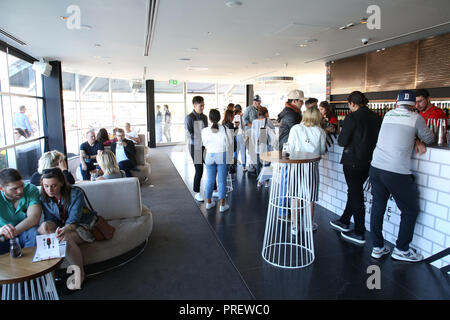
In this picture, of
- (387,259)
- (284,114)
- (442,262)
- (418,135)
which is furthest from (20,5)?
(442,262)

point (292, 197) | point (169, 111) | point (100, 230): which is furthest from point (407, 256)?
point (169, 111)

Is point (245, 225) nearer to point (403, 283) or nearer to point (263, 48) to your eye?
point (403, 283)

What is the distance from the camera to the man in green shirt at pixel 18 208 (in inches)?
89.6

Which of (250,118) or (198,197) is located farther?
(250,118)

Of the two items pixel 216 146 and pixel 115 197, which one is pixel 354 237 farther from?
pixel 115 197

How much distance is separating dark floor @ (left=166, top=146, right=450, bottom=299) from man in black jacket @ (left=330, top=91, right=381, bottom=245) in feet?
1.17

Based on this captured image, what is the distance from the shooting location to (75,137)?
32.3 feet

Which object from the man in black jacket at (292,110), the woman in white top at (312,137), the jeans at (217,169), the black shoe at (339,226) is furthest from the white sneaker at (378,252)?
the jeans at (217,169)

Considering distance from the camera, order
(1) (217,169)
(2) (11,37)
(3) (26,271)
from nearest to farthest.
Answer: (3) (26,271)
(1) (217,169)
(2) (11,37)

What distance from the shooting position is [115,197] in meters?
3.17

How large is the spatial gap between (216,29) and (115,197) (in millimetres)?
3155

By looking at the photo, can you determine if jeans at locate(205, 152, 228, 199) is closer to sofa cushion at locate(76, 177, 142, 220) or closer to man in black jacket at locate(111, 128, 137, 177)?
sofa cushion at locate(76, 177, 142, 220)

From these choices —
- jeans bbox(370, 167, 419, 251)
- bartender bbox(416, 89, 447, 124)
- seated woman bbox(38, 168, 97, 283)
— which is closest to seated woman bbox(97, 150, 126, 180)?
seated woman bbox(38, 168, 97, 283)
